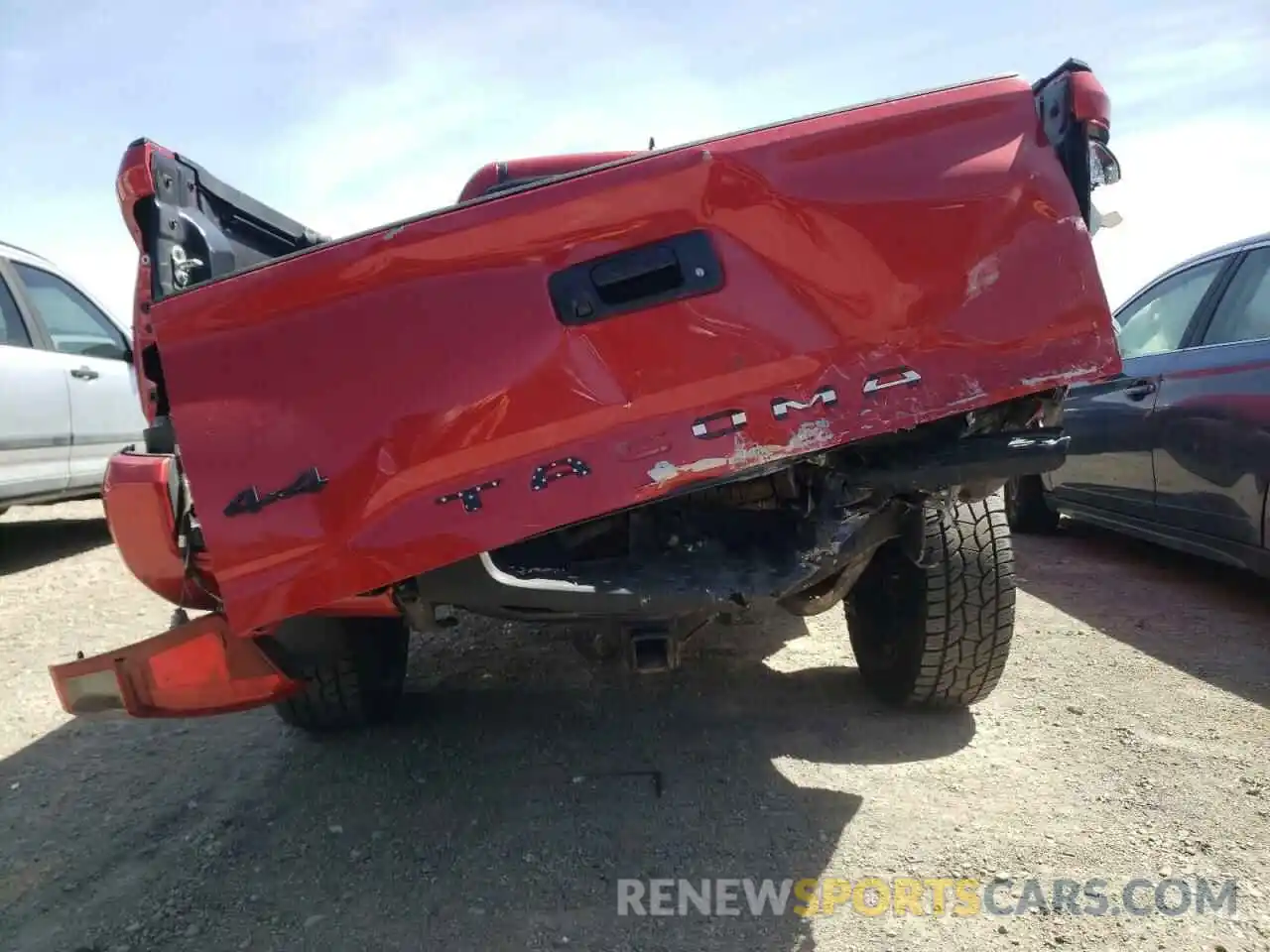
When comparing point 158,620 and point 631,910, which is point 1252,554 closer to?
point 631,910

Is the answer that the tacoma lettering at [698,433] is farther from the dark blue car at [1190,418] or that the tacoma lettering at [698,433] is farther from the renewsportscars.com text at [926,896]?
the dark blue car at [1190,418]

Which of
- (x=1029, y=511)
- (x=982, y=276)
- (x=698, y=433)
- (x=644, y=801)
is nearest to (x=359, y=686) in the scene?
(x=644, y=801)

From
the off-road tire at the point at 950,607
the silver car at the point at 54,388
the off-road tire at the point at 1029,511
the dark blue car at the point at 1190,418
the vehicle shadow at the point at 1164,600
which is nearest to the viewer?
the off-road tire at the point at 950,607

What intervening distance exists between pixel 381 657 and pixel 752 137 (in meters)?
2.08

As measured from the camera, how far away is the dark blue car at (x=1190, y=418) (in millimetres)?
3537

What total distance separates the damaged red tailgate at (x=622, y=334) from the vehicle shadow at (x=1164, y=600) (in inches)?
85.7

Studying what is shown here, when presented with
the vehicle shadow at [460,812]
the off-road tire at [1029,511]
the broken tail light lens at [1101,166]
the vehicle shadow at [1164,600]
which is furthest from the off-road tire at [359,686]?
the off-road tire at [1029,511]

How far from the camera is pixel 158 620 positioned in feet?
14.8

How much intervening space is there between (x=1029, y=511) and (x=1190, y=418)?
6.30 ft

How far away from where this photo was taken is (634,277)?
173 centimetres

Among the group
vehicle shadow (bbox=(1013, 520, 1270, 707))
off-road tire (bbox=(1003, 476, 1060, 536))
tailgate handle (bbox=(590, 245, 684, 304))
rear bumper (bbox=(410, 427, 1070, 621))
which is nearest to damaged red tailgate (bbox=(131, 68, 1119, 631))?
tailgate handle (bbox=(590, 245, 684, 304))

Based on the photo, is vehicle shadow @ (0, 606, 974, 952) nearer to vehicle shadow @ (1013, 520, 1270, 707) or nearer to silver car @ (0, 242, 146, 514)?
vehicle shadow @ (1013, 520, 1270, 707)

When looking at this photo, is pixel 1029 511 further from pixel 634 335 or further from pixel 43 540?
pixel 43 540

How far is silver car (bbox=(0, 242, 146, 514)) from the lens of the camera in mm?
4996
